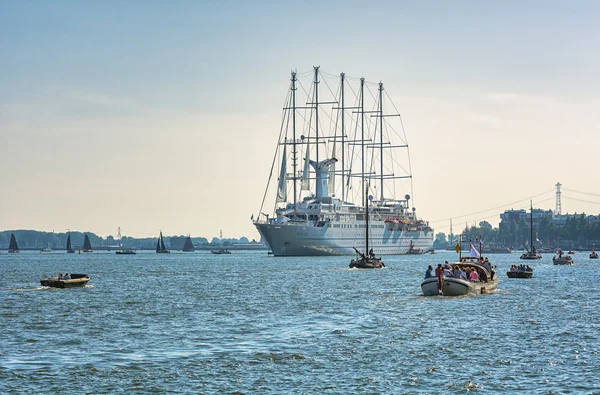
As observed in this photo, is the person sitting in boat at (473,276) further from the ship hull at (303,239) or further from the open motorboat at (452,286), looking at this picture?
the ship hull at (303,239)

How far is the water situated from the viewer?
100 ft

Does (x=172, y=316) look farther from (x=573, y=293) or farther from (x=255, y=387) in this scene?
(x=573, y=293)

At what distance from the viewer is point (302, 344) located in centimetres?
3966

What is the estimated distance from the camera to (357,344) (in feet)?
130

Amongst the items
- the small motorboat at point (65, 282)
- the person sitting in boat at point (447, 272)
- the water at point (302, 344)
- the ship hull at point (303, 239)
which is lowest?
the water at point (302, 344)

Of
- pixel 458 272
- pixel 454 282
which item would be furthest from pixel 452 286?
pixel 458 272

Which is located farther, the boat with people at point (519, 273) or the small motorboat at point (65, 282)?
the boat with people at point (519, 273)

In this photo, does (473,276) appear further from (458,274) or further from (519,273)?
(519,273)

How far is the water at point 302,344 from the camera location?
3052 cm

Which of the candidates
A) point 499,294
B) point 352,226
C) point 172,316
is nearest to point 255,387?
A: point 172,316

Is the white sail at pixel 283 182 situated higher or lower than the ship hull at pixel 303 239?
higher

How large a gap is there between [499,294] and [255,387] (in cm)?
4519

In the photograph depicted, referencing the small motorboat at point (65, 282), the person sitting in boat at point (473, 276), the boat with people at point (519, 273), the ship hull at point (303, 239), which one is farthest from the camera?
the ship hull at point (303, 239)

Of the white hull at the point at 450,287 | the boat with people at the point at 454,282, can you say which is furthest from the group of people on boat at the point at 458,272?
the white hull at the point at 450,287
